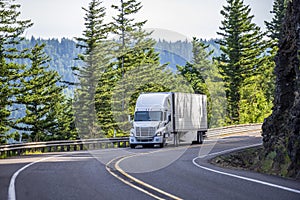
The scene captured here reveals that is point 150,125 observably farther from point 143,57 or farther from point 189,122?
point 143,57

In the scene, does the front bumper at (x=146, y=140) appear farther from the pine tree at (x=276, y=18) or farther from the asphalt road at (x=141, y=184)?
the pine tree at (x=276, y=18)

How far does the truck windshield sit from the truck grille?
0.68 metres

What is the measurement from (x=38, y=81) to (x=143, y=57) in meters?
17.4

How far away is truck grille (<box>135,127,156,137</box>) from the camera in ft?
107

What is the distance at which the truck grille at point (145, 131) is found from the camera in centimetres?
3275

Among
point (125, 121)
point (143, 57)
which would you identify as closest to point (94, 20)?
point (143, 57)

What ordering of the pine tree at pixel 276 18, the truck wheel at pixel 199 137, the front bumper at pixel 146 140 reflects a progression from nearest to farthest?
the front bumper at pixel 146 140
the truck wheel at pixel 199 137
the pine tree at pixel 276 18

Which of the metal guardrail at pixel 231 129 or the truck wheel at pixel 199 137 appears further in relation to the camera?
the metal guardrail at pixel 231 129

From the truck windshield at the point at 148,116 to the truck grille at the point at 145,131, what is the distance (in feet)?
2.24

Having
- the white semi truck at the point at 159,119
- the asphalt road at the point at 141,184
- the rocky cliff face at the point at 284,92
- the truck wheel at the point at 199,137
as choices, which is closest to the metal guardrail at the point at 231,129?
the truck wheel at the point at 199,137

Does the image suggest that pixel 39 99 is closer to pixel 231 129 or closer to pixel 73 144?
pixel 231 129

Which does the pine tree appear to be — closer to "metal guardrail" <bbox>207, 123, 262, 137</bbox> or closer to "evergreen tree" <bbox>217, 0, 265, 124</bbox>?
"evergreen tree" <bbox>217, 0, 265, 124</bbox>

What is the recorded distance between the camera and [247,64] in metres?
72.6

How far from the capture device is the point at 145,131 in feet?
108
